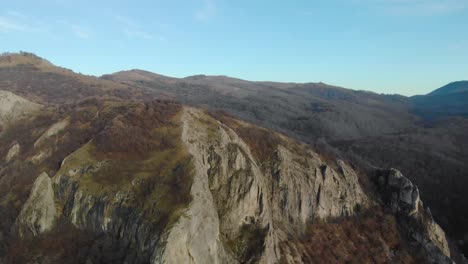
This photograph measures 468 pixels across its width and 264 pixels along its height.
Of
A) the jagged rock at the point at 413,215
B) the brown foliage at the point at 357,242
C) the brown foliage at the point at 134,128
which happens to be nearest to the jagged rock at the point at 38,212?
the brown foliage at the point at 134,128

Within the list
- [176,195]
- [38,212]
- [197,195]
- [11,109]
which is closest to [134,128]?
[38,212]

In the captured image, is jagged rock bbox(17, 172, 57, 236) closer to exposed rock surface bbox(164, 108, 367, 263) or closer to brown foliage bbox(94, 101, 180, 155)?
brown foliage bbox(94, 101, 180, 155)

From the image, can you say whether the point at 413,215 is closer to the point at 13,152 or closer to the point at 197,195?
the point at 197,195

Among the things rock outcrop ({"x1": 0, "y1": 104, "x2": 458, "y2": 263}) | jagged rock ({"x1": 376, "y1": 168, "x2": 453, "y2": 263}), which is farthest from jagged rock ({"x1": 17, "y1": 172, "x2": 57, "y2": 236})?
jagged rock ({"x1": 376, "y1": 168, "x2": 453, "y2": 263})

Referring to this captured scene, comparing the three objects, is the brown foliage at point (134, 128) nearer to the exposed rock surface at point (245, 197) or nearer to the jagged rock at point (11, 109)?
the exposed rock surface at point (245, 197)

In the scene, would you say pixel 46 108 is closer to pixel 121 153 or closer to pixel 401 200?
pixel 121 153

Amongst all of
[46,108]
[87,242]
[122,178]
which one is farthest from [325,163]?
[46,108]
